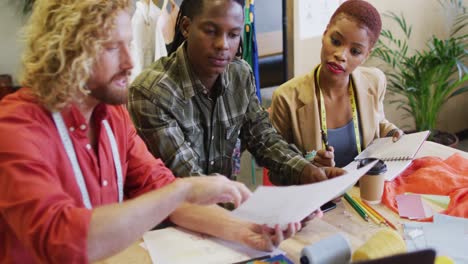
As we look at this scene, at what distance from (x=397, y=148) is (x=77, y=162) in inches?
45.7

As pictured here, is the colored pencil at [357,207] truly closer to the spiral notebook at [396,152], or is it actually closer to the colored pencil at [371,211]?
the colored pencil at [371,211]

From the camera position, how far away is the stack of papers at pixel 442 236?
114cm

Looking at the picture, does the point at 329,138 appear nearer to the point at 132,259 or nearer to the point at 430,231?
the point at 430,231

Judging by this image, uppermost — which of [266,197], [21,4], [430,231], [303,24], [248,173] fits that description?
[21,4]

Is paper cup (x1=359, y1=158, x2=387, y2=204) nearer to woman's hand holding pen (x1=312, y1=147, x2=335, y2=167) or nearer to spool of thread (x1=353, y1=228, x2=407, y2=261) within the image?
woman's hand holding pen (x1=312, y1=147, x2=335, y2=167)

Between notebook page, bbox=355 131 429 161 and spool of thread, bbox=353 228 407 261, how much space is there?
0.54 metres

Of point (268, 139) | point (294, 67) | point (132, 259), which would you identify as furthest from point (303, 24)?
point (132, 259)

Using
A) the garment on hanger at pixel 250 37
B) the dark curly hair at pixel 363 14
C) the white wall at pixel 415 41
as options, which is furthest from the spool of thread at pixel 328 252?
the white wall at pixel 415 41

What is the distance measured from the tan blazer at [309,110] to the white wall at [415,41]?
1.35m

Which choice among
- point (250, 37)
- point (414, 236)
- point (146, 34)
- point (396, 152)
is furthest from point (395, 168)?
point (146, 34)

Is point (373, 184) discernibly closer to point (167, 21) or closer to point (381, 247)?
point (381, 247)

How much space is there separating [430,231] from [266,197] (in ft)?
1.85

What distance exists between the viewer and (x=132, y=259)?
1169 mm

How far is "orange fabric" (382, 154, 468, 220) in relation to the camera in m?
1.37
